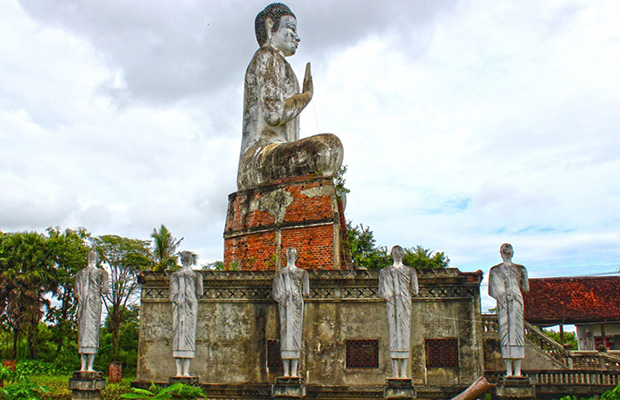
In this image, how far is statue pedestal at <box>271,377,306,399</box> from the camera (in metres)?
9.66

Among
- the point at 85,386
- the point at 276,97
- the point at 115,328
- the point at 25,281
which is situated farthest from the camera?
the point at 115,328

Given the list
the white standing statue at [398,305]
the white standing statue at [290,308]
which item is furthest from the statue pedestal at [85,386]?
the white standing statue at [398,305]

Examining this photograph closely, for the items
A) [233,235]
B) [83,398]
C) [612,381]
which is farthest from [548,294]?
[83,398]

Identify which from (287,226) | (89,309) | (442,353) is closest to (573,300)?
(442,353)

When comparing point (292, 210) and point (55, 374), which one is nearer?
point (292, 210)

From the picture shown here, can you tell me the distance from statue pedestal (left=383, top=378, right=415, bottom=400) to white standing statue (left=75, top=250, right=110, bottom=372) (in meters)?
4.81

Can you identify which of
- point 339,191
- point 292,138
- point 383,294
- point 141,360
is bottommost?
point 141,360

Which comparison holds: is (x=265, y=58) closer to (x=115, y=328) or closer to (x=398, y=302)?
(x=398, y=302)

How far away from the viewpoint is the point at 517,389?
29.5ft

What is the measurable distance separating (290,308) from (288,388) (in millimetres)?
1292

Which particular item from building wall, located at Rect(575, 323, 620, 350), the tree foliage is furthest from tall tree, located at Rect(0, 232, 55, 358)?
building wall, located at Rect(575, 323, 620, 350)

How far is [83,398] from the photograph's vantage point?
939 centimetres

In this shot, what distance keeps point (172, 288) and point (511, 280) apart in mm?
5682

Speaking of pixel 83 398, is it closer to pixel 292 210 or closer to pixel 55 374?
pixel 292 210
